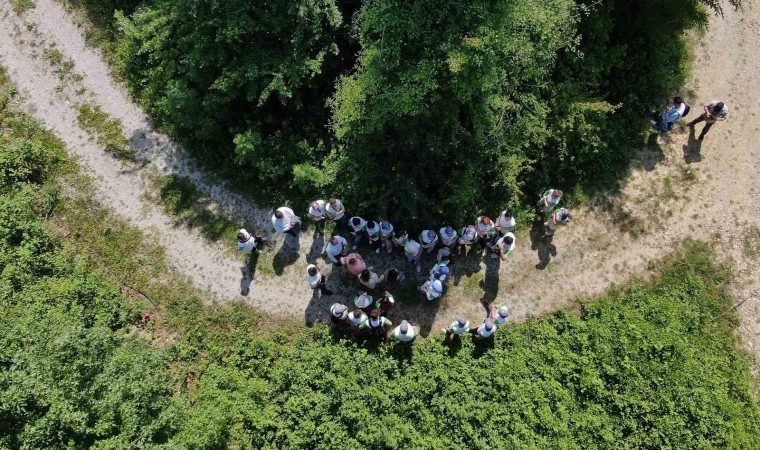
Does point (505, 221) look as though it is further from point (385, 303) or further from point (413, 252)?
point (385, 303)

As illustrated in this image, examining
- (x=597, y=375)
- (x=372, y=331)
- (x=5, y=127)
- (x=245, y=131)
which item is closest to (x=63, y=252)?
(x=5, y=127)

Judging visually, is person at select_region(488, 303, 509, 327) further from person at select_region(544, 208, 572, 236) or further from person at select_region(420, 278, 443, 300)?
person at select_region(544, 208, 572, 236)

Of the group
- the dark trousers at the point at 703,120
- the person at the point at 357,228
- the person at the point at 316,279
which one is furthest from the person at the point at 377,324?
the dark trousers at the point at 703,120

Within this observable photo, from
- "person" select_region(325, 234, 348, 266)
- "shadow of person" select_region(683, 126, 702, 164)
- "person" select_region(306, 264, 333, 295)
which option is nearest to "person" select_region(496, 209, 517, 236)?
"person" select_region(325, 234, 348, 266)

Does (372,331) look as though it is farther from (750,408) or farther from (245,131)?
(750,408)

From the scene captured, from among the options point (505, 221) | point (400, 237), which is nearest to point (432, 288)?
point (400, 237)

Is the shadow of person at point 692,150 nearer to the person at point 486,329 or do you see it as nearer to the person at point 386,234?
the person at point 486,329

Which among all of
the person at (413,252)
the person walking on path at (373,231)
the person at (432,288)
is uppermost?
the person walking on path at (373,231)
